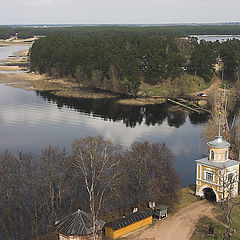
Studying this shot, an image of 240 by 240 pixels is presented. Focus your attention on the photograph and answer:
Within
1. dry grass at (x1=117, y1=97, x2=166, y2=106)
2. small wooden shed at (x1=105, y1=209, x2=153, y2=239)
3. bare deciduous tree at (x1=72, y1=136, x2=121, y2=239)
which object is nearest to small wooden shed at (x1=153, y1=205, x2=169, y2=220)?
small wooden shed at (x1=105, y1=209, x2=153, y2=239)

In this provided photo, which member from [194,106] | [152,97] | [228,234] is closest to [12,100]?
[152,97]

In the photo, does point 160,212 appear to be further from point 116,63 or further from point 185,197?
point 116,63

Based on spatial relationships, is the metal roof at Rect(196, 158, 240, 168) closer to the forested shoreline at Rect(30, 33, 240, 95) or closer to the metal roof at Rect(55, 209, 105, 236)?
the metal roof at Rect(55, 209, 105, 236)

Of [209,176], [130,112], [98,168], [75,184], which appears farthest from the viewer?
[130,112]

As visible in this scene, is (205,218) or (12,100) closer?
(205,218)

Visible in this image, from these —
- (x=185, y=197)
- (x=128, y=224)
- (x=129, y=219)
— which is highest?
(x=129, y=219)


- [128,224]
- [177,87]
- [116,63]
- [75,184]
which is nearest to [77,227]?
[128,224]

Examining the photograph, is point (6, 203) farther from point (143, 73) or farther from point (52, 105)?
point (143, 73)
